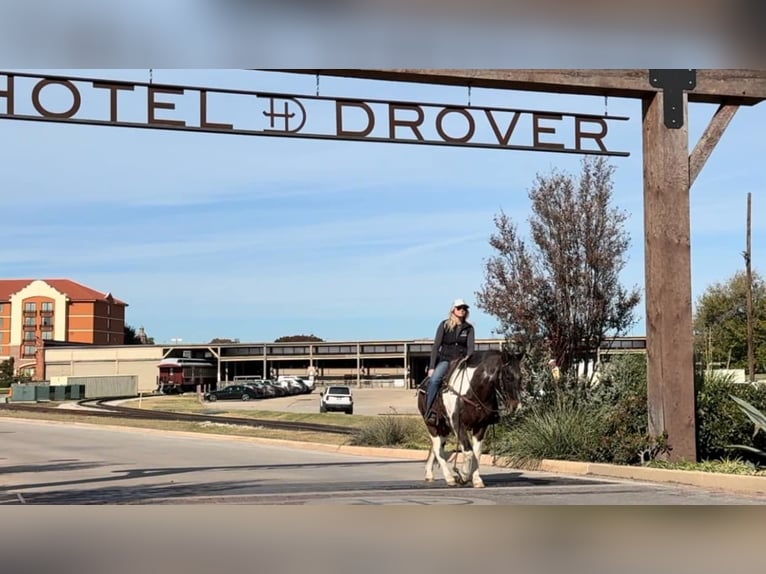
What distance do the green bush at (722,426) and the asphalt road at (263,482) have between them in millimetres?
2335

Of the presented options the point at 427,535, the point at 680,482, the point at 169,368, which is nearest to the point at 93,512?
the point at 427,535

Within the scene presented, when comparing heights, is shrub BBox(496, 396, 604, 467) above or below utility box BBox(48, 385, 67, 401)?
above

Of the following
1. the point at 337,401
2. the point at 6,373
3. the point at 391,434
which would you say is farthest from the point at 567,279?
the point at 6,373

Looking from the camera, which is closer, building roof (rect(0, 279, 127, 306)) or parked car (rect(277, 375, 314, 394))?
parked car (rect(277, 375, 314, 394))

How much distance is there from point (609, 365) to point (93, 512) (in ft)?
33.8

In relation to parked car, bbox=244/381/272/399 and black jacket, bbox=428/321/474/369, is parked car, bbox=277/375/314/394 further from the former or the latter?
black jacket, bbox=428/321/474/369

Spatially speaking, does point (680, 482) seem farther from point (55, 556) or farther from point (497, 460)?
point (55, 556)

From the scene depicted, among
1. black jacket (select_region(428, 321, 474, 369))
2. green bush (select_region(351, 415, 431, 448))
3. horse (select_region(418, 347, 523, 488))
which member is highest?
black jacket (select_region(428, 321, 474, 369))

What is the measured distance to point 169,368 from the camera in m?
82.9

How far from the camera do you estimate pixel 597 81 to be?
13.6 m

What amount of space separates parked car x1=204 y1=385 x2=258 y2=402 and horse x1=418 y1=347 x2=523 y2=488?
181ft

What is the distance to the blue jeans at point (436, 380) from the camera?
12.6 meters

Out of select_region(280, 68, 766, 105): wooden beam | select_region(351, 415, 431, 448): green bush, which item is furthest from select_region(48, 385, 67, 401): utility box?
select_region(280, 68, 766, 105): wooden beam

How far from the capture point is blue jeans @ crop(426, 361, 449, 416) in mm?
12562
